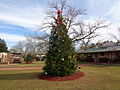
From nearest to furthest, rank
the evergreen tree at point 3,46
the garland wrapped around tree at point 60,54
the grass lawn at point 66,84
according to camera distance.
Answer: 1. the grass lawn at point 66,84
2. the garland wrapped around tree at point 60,54
3. the evergreen tree at point 3,46

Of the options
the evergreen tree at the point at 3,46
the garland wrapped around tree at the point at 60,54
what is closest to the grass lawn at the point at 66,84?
the garland wrapped around tree at the point at 60,54

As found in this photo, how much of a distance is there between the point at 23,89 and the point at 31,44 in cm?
5712

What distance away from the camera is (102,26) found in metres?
32.1

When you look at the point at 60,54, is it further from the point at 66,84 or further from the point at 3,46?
the point at 3,46

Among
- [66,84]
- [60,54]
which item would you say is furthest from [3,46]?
[66,84]

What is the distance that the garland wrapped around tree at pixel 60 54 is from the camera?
946 cm

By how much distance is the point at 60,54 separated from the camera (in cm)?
976

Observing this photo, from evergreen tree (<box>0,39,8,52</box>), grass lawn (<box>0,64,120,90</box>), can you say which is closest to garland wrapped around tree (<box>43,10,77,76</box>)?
grass lawn (<box>0,64,120,90</box>)

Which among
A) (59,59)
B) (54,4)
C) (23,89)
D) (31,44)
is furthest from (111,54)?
(31,44)

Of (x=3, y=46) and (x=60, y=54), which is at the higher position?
(x=3, y=46)

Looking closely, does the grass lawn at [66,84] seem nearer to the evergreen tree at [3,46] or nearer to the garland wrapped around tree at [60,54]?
the garland wrapped around tree at [60,54]

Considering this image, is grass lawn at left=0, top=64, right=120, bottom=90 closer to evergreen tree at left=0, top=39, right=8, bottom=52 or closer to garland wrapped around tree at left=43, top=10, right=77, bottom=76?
garland wrapped around tree at left=43, top=10, right=77, bottom=76

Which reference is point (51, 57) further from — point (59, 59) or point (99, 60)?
point (99, 60)

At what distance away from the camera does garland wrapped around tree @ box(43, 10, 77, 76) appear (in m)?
9.46
